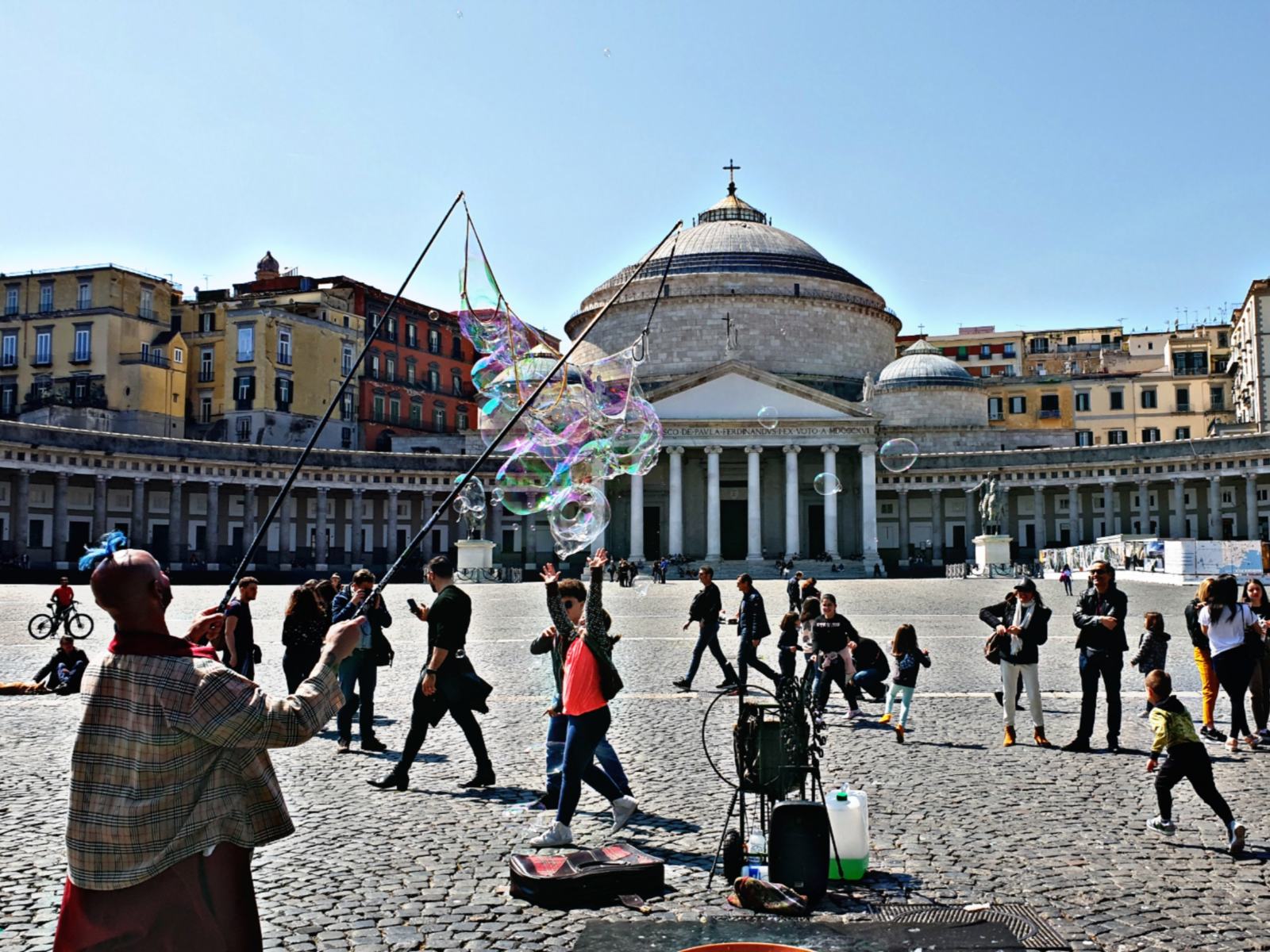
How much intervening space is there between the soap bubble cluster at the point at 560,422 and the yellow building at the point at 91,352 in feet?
140

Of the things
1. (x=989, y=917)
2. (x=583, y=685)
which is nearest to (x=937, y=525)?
(x=583, y=685)

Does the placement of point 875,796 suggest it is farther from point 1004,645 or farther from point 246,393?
point 246,393

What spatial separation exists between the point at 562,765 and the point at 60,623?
15885 millimetres

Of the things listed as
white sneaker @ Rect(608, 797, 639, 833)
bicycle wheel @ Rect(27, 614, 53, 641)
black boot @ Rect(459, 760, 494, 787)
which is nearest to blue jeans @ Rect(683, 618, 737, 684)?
black boot @ Rect(459, 760, 494, 787)

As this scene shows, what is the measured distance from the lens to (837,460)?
2344 inches

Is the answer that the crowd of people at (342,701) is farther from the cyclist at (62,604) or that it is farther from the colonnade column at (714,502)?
the colonnade column at (714,502)

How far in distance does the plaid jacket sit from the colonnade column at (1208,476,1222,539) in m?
59.3

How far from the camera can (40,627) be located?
21.5 m

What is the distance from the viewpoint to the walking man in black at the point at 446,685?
8695 millimetres

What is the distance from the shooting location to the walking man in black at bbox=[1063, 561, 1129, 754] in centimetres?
1005

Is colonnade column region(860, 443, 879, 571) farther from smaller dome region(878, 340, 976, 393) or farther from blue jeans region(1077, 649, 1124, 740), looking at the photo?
blue jeans region(1077, 649, 1124, 740)

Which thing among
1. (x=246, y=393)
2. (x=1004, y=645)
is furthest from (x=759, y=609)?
(x=246, y=393)

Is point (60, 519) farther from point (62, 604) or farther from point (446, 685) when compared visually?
point (446, 685)

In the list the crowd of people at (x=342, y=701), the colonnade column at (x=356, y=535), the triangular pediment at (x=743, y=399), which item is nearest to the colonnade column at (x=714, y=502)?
the triangular pediment at (x=743, y=399)
